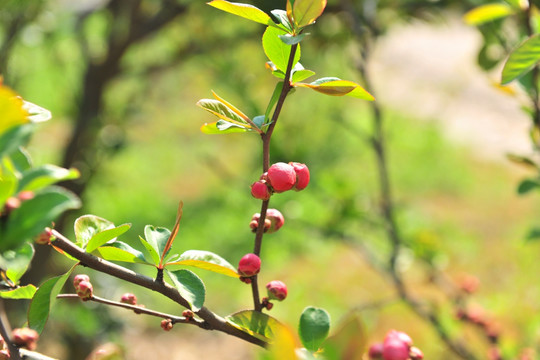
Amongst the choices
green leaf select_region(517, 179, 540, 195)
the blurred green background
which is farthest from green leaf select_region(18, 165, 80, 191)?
the blurred green background

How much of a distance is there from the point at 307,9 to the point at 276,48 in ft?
0.10

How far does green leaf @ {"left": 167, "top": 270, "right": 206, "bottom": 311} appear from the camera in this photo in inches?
11.9

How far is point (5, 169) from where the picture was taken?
0.79ft

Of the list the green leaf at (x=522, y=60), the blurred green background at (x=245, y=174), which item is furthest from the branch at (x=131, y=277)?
the blurred green background at (x=245, y=174)

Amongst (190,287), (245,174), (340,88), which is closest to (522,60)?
(340,88)

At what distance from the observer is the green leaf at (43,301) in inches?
12.4

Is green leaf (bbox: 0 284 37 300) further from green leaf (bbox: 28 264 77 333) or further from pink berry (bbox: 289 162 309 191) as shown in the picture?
pink berry (bbox: 289 162 309 191)

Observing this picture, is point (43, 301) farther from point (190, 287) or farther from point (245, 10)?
point (245, 10)

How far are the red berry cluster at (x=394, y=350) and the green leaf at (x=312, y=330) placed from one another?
3cm

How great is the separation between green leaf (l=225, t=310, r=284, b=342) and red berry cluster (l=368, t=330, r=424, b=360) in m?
0.05

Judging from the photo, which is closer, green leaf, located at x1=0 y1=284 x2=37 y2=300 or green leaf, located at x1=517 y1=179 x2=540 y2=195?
green leaf, located at x1=0 y1=284 x2=37 y2=300

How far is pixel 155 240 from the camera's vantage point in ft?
1.11

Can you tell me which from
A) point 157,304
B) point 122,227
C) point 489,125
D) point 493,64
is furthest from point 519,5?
point 489,125

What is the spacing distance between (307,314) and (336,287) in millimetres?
1954
